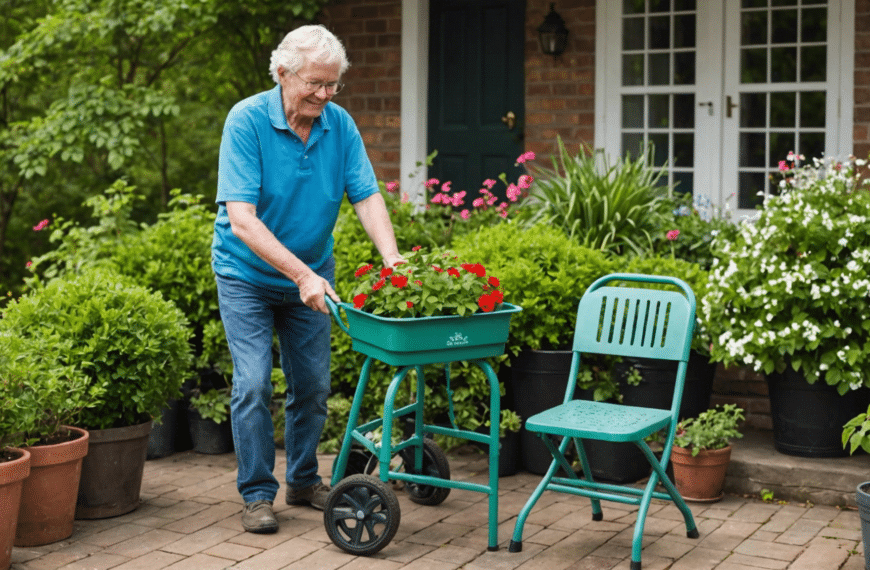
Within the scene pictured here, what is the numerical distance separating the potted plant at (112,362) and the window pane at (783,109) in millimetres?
4134

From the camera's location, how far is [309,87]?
12.9ft

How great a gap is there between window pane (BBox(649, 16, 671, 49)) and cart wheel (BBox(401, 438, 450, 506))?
3.83 meters

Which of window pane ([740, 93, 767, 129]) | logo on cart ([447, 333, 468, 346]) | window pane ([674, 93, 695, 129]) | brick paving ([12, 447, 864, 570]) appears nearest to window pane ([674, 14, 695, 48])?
window pane ([674, 93, 695, 129])

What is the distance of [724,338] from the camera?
471cm

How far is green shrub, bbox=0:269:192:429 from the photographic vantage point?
441 cm

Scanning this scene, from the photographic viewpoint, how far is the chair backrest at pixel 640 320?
411 centimetres

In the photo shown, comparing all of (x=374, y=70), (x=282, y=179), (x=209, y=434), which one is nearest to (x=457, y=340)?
(x=282, y=179)

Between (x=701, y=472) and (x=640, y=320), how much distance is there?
2.69ft

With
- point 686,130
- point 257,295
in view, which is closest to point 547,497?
point 257,295

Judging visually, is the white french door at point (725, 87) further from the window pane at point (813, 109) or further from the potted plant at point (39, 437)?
the potted plant at point (39, 437)

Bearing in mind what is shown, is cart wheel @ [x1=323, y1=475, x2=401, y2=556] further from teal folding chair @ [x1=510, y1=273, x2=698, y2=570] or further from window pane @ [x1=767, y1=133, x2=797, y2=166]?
window pane @ [x1=767, y1=133, x2=797, y2=166]

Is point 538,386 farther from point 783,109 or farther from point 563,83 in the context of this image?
point 563,83

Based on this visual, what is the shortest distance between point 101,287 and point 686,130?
4087 millimetres

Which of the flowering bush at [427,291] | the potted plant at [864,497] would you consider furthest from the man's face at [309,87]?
the potted plant at [864,497]
